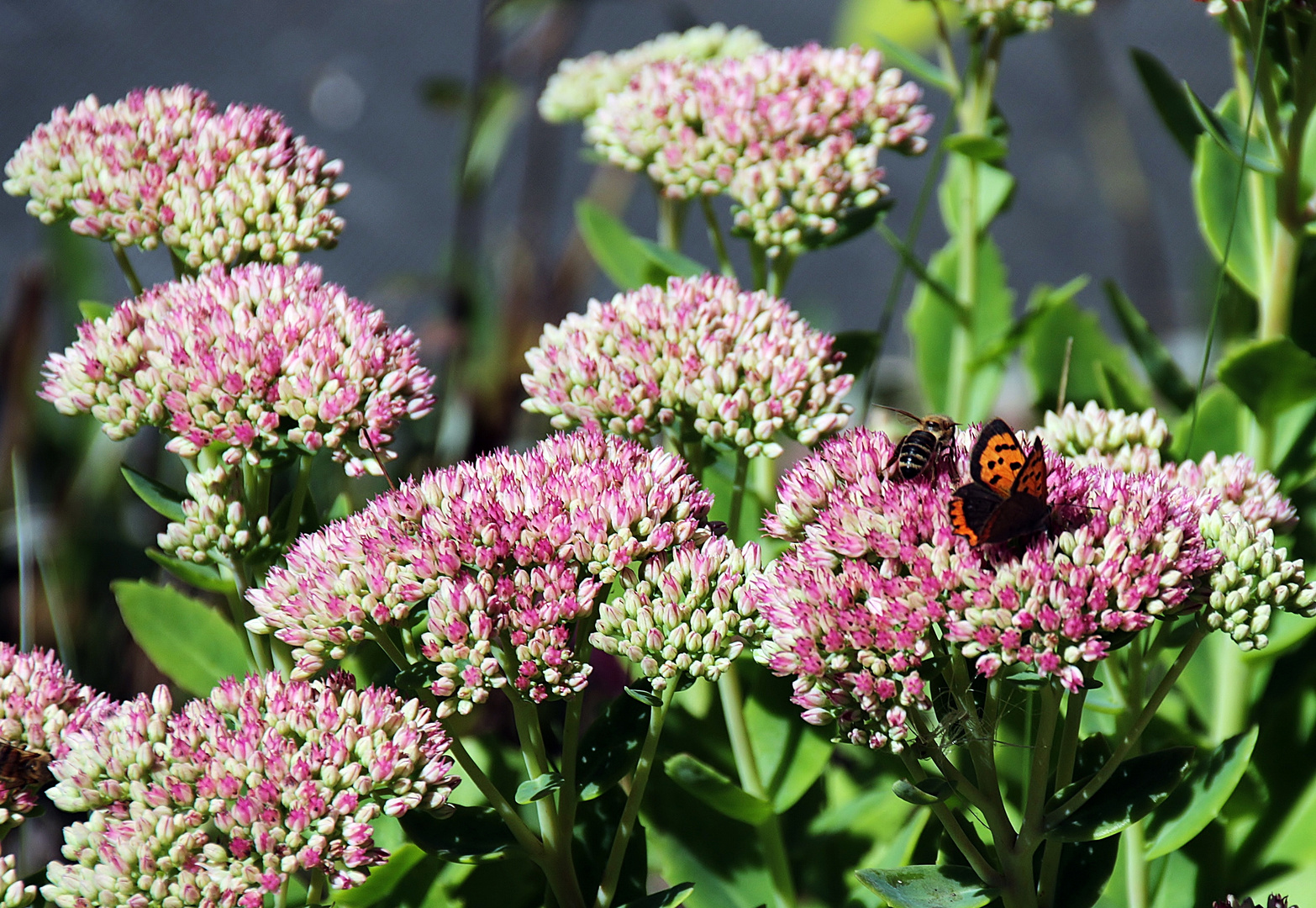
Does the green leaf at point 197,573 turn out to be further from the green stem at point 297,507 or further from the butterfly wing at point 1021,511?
the butterfly wing at point 1021,511

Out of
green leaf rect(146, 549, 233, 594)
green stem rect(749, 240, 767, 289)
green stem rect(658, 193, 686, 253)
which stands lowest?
green leaf rect(146, 549, 233, 594)

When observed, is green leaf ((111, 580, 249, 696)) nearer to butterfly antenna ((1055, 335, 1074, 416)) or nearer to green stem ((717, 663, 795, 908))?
green stem ((717, 663, 795, 908))

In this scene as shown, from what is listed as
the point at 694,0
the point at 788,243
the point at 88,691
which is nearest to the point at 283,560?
the point at 88,691

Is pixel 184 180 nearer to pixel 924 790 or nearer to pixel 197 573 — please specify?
pixel 197 573

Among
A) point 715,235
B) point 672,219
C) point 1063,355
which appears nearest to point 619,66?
point 672,219

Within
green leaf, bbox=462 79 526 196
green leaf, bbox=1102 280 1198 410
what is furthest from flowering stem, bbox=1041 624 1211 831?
green leaf, bbox=462 79 526 196

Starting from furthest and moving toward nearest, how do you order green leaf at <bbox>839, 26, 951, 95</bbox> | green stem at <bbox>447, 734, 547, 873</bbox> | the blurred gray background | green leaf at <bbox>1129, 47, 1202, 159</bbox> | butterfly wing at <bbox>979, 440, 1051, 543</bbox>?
1. the blurred gray background
2. green leaf at <bbox>839, 26, 951, 95</bbox>
3. green leaf at <bbox>1129, 47, 1202, 159</bbox>
4. green stem at <bbox>447, 734, 547, 873</bbox>
5. butterfly wing at <bbox>979, 440, 1051, 543</bbox>

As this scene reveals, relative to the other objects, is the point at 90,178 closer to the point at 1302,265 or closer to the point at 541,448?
the point at 541,448
